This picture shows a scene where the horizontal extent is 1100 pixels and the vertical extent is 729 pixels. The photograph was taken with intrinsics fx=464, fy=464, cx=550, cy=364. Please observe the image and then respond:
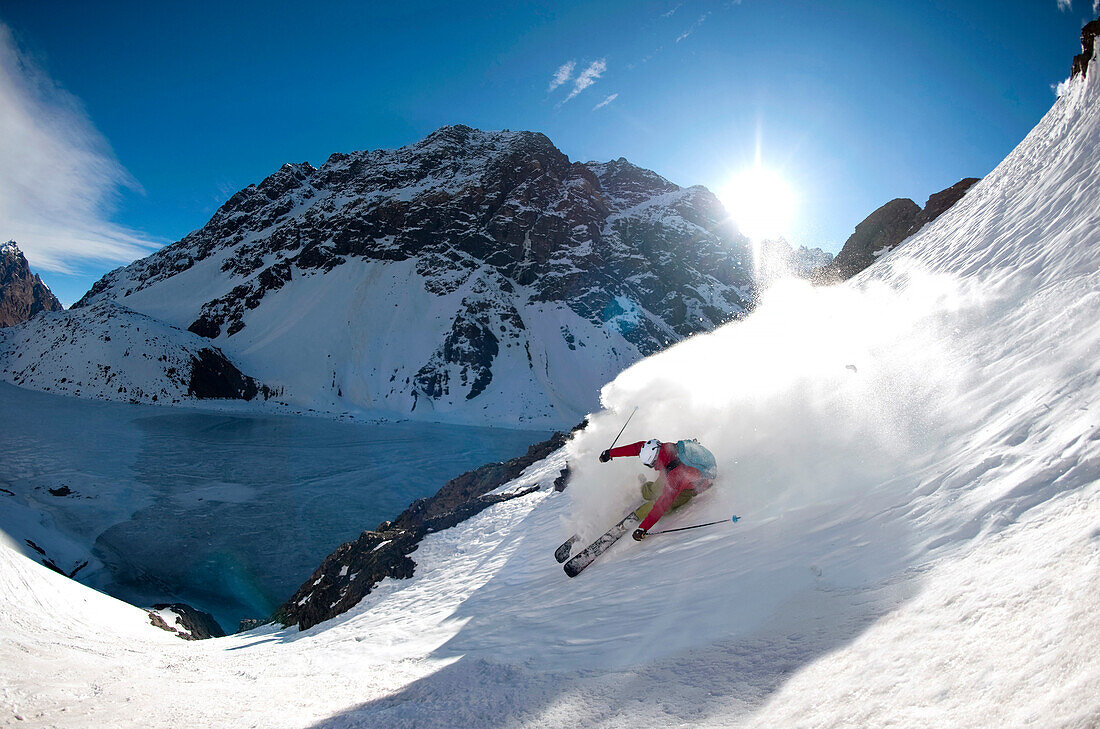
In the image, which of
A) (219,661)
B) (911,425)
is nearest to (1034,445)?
(911,425)

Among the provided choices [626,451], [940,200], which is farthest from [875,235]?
[626,451]

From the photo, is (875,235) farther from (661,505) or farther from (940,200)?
(661,505)

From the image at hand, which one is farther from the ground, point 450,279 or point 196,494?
point 450,279

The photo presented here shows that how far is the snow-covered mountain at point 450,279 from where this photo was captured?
73000 millimetres

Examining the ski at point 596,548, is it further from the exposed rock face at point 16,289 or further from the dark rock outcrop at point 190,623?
the exposed rock face at point 16,289

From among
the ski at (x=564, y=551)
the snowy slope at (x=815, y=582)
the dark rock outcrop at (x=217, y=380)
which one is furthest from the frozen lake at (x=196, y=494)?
the ski at (x=564, y=551)

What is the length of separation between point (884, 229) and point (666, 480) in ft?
94.4

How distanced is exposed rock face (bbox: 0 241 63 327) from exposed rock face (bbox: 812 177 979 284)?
601ft

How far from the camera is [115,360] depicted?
5431 centimetres

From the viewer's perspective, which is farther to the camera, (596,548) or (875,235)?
(875,235)

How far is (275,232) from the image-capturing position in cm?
9938

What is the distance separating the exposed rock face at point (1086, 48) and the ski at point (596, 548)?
49.7ft

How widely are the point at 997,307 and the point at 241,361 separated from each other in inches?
3175

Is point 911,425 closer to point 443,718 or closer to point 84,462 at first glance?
point 443,718
